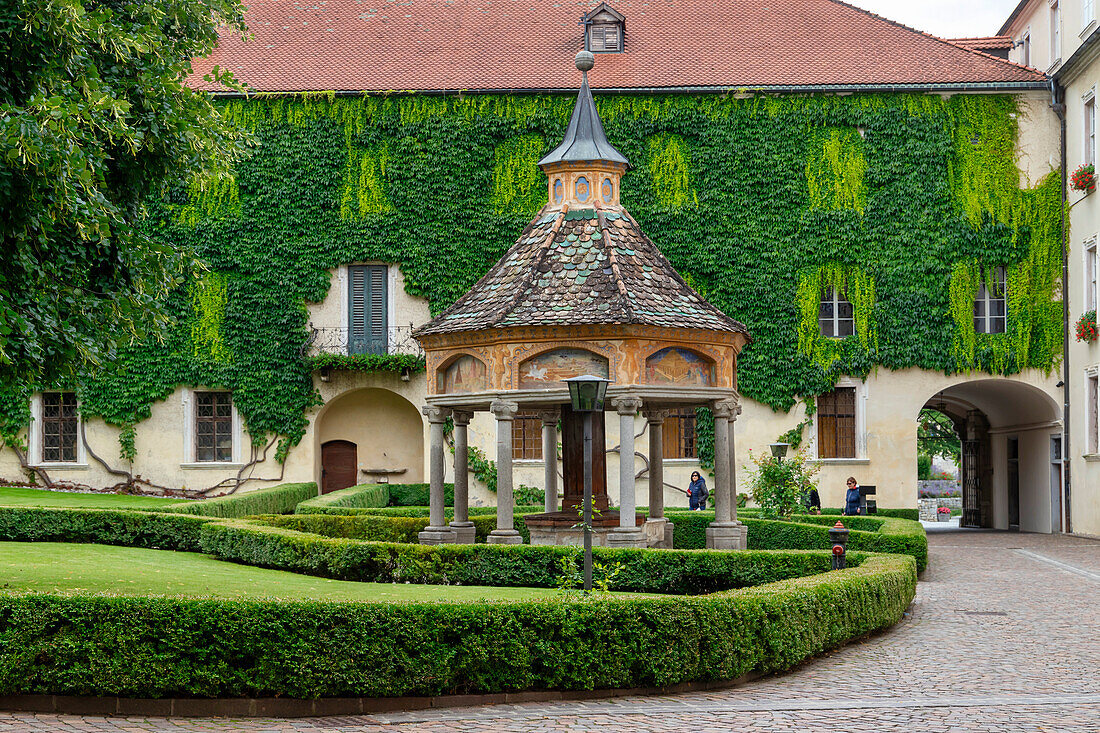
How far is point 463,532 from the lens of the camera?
754 inches

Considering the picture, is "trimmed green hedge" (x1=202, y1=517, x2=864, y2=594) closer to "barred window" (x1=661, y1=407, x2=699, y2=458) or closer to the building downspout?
"barred window" (x1=661, y1=407, x2=699, y2=458)

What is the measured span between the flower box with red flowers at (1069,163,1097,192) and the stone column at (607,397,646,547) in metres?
17.6

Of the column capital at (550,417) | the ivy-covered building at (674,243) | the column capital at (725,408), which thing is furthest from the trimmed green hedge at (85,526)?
the ivy-covered building at (674,243)

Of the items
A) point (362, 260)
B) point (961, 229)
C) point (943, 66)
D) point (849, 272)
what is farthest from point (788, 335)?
point (362, 260)

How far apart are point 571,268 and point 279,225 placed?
54.8 feet

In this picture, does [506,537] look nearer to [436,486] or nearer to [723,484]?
[436,486]

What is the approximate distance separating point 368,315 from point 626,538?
17.4 m

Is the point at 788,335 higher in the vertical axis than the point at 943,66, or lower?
lower

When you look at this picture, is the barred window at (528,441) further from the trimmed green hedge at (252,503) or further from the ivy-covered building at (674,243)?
the trimmed green hedge at (252,503)

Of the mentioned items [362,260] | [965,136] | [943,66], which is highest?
[943,66]

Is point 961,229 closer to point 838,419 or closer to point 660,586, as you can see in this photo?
point 838,419

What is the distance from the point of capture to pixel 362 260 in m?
33.1

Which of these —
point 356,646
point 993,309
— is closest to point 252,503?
point 356,646

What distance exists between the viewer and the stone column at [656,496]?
19922 millimetres
